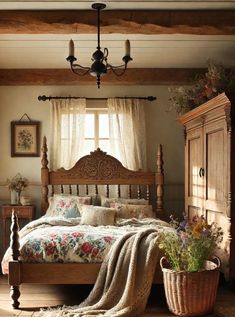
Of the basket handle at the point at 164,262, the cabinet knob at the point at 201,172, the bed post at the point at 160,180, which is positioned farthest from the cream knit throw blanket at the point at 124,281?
the bed post at the point at 160,180

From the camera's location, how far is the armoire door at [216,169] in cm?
490

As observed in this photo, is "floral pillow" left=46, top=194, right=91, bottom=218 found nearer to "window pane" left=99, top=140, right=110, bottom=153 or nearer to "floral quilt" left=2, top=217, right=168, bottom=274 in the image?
"window pane" left=99, top=140, right=110, bottom=153

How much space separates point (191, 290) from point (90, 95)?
12.3 feet

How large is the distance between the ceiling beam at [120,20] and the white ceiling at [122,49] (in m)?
0.82

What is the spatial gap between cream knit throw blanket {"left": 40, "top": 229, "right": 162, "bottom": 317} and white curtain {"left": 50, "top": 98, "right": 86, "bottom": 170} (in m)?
2.52

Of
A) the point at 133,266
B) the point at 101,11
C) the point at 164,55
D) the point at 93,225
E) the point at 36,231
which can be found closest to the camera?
the point at 133,266

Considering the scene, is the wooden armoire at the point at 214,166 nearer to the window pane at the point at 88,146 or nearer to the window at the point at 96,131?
the window at the point at 96,131

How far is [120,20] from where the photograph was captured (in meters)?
4.62

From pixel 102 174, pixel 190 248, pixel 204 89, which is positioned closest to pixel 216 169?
pixel 204 89

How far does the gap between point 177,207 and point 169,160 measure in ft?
2.41

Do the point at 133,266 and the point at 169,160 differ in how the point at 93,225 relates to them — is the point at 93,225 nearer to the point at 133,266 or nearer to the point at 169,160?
the point at 133,266

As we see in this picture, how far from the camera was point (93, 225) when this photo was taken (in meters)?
5.61

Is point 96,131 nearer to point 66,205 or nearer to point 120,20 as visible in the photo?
point 66,205

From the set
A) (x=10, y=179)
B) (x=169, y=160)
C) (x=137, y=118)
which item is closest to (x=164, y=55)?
(x=137, y=118)
